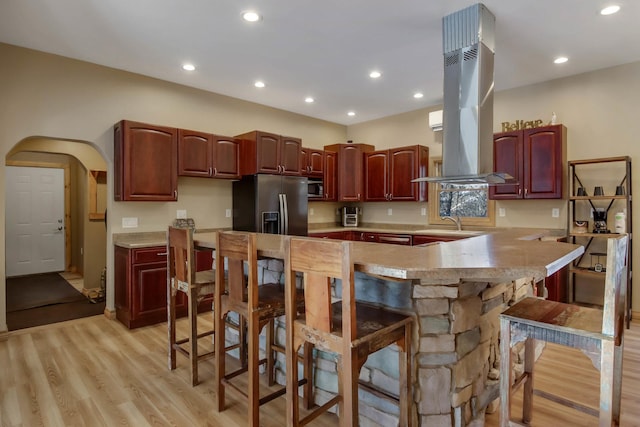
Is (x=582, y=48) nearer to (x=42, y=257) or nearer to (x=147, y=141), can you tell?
(x=147, y=141)

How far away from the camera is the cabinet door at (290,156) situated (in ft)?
16.1

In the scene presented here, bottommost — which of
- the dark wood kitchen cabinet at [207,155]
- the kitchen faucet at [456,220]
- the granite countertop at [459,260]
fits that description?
the granite countertop at [459,260]

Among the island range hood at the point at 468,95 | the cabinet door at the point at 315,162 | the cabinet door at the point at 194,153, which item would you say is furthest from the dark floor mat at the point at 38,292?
the island range hood at the point at 468,95

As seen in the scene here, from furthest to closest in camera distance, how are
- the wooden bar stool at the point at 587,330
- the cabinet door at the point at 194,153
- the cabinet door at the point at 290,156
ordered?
1. the cabinet door at the point at 290,156
2. the cabinet door at the point at 194,153
3. the wooden bar stool at the point at 587,330

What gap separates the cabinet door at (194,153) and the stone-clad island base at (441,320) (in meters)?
2.54

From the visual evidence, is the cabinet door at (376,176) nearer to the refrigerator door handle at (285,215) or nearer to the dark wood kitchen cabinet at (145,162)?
the refrigerator door handle at (285,215)

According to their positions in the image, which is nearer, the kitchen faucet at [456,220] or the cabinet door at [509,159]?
the cabinet door at [509,159]

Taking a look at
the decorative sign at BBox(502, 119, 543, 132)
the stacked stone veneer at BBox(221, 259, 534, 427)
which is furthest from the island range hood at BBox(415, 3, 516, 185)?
the decorative sign at BBox(502, 119, 543, 132)

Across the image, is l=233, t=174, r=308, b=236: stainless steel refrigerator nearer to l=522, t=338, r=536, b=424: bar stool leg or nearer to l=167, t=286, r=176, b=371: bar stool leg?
l=167, t=286, r=176, b=371: bar stool leg

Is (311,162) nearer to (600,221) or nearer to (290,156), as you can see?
(290,156)

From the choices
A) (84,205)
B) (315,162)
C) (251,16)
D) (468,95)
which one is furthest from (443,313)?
(84,205)

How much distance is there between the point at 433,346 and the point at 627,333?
2.93 meters

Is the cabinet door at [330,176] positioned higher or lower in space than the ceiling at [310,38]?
lower

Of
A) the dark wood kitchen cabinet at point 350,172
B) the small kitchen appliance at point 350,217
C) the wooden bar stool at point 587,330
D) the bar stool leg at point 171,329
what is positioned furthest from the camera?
the small kitchen appliance at point 350,217
